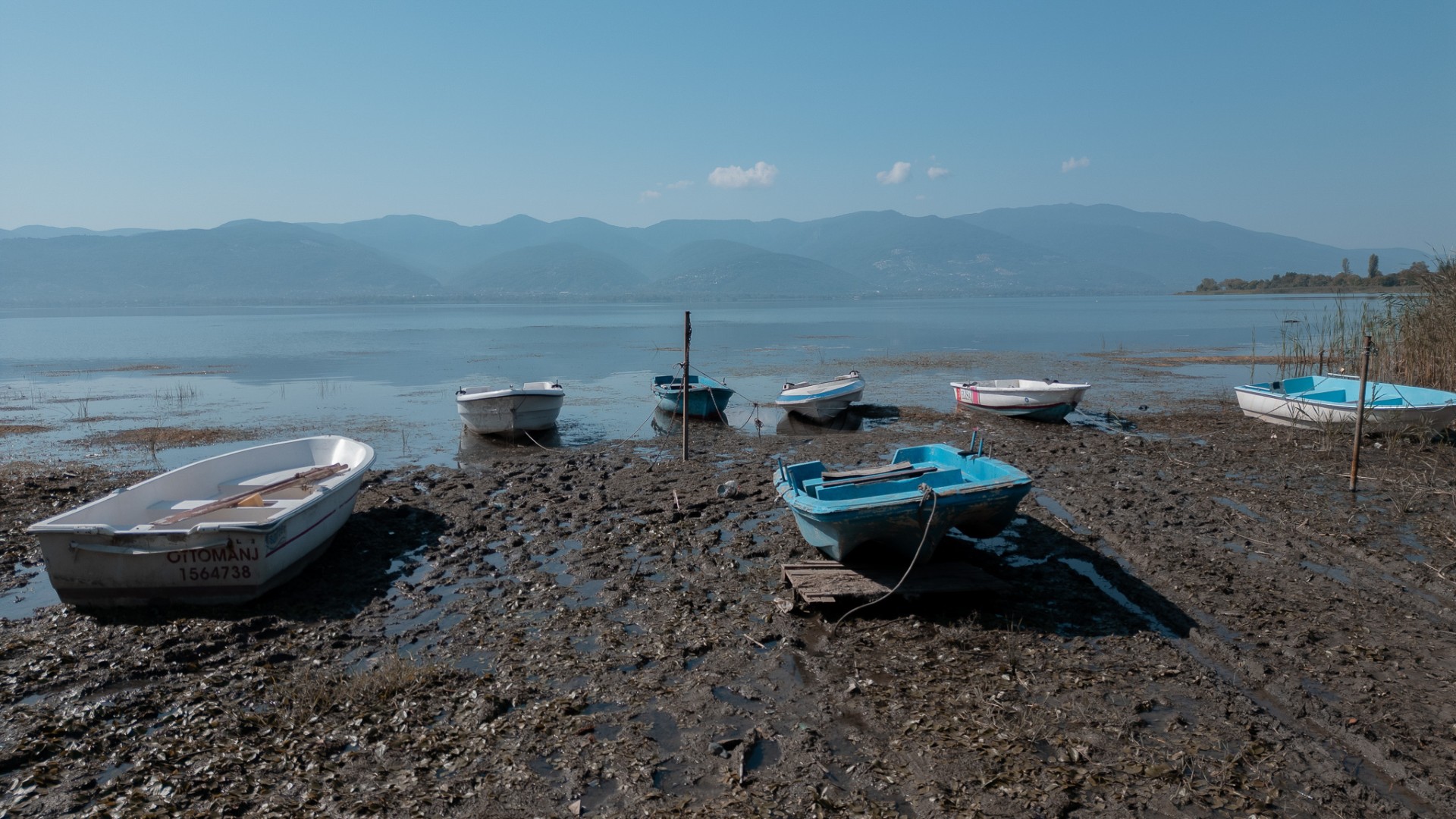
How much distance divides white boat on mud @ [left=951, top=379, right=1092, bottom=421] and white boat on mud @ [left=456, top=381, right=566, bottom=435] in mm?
10810

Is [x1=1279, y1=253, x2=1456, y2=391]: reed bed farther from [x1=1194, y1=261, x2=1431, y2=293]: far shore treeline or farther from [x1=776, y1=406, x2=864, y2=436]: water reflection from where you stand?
[x1=1194, y1=261, x2=1431, y2=293]: far shore treeline

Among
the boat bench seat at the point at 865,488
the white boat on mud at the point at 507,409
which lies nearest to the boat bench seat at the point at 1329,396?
the boat bench seat at the point at 865,488

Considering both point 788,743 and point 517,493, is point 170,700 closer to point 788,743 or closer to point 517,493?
point 788,743

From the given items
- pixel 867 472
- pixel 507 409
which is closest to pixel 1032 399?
pixel 867 472

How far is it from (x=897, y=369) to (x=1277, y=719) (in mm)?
28731

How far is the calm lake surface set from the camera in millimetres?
21141

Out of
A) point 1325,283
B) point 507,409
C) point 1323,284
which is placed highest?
point 1325,283

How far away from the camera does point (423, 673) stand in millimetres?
6723

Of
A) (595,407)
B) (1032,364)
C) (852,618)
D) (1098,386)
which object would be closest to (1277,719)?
(852,618)

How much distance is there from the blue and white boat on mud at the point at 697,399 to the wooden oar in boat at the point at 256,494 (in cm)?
995

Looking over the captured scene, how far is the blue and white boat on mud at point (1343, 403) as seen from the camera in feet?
49.9

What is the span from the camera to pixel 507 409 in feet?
62.0

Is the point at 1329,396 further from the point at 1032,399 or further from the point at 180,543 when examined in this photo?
the point at 180,543

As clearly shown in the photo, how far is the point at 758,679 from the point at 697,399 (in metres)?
14.7
